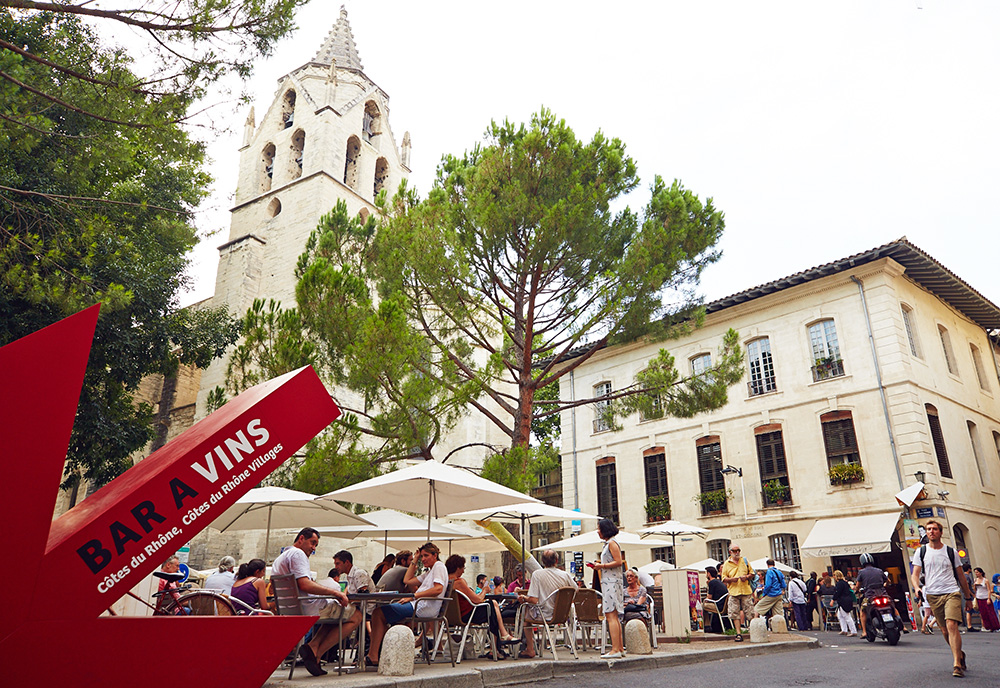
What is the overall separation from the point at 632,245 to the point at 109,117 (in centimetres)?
784

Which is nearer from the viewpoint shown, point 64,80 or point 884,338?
point 64,80

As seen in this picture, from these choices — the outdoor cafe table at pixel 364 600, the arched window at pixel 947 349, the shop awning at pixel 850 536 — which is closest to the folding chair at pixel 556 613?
the outdoor cafe table at pixel 364 600

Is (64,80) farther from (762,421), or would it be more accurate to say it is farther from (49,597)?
(762,421)

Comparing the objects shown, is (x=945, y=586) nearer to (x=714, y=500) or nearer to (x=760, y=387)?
(x=714, y=500)

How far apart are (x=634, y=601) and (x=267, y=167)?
25127 millimetres

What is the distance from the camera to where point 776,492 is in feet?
63.5

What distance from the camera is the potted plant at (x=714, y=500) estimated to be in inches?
802

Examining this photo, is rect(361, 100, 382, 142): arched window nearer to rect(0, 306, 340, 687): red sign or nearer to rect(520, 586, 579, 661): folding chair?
rect(520, 586, 579, 661): folding chair

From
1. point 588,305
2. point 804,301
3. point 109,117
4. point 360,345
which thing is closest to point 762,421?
point 804,301

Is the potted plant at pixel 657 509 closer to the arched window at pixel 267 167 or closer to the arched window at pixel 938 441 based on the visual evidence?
the arched window at pixel 938 441

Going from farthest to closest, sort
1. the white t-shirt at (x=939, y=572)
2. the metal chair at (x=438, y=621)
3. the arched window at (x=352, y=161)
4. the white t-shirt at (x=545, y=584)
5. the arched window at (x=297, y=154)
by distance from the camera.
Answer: the arched window at (x=352, y=161) < the arched window at (x=297, y=154) < the white t-shirt at (x=545, y=584) < the white t-shirt at (x=939, y=572) < the metal chair at (x=438, y=621)

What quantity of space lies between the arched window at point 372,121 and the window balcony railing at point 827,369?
2026cm

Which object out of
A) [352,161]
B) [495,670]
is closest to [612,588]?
[495,670]

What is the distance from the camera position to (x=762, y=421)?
20.4m
